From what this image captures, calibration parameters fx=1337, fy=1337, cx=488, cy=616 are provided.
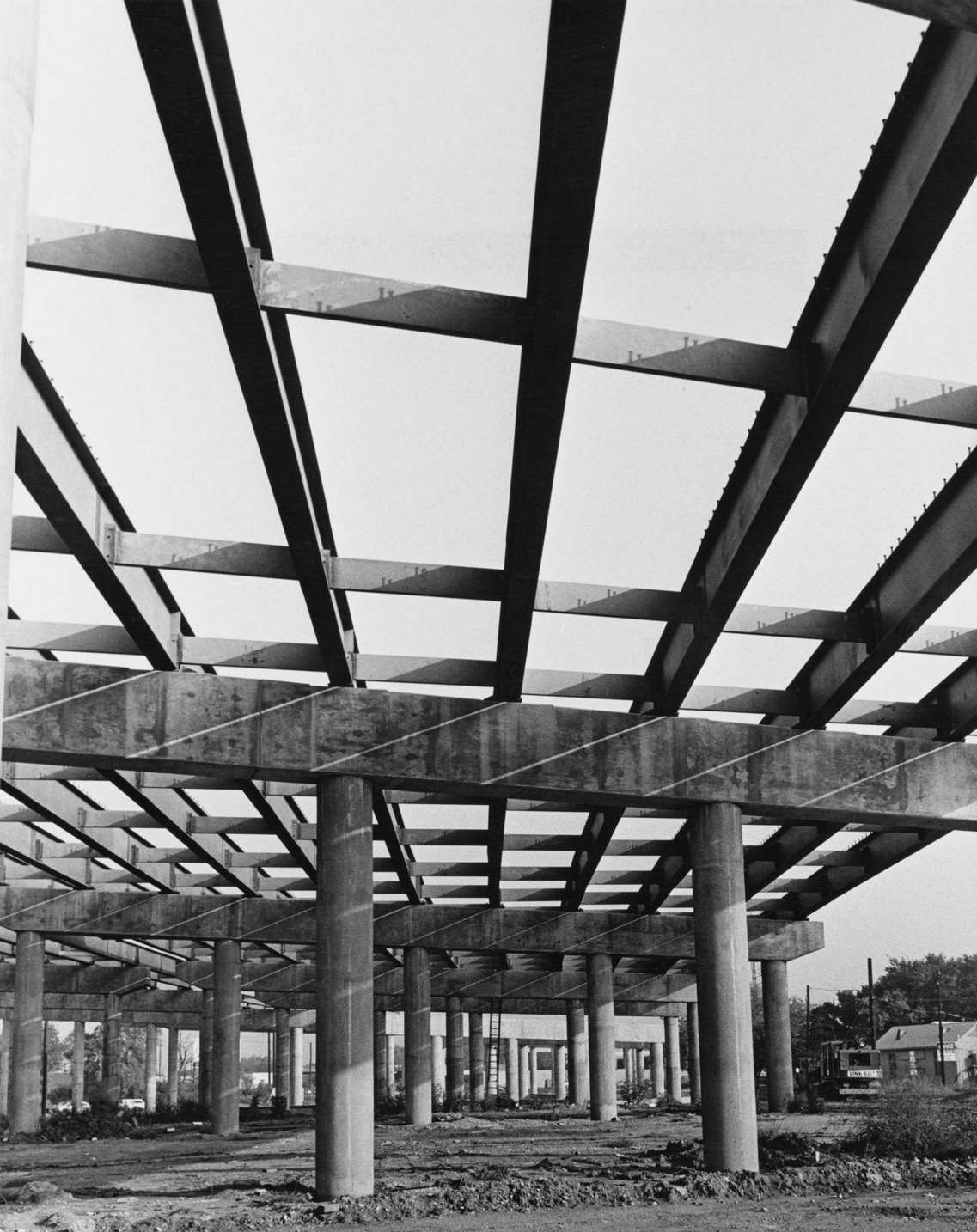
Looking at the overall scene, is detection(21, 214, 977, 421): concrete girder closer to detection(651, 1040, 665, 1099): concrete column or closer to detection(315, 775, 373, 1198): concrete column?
detection(315, 775, 373, 1198): concrete column

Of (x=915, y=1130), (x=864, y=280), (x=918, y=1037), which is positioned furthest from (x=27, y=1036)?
(x=918, y=1037)

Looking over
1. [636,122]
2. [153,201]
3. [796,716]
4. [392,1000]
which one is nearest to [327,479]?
[153,201]

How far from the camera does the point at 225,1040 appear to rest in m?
37.4

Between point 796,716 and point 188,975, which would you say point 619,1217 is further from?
point 188,975

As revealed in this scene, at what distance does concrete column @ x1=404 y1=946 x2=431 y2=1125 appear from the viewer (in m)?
40.4

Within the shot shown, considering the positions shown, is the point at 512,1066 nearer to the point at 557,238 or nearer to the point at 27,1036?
the point at 27,1036

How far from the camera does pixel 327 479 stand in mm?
13867

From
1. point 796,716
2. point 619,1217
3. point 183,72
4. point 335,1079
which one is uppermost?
point 183,72

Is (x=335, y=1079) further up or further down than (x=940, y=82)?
further down

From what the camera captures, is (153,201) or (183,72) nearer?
(183,72)

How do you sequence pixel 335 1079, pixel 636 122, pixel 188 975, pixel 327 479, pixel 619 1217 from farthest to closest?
pixel 188 975
pixel 335 1079
pixel 619 1217
pixel 327 479
pixel 636 122

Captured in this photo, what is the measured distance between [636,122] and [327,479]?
5.67 meters

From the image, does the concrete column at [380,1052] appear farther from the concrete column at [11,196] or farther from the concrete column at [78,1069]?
the concrete column at [11,196]

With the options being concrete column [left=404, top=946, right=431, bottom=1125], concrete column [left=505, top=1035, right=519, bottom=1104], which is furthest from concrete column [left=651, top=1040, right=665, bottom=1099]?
concrete column [left=404, top=946, right=431, bottom=1125]
